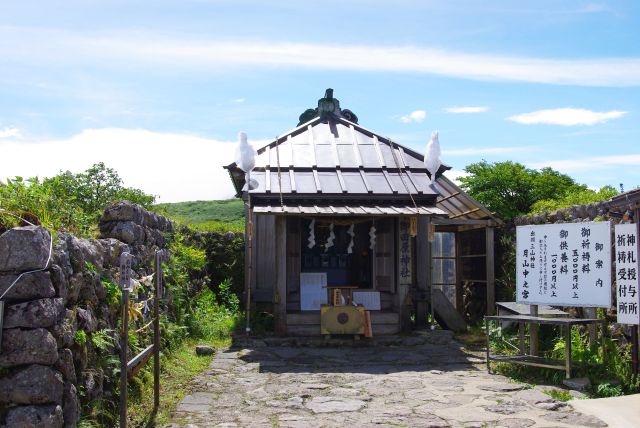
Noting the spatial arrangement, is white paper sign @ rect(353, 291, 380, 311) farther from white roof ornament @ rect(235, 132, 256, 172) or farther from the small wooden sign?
the small wooden sign

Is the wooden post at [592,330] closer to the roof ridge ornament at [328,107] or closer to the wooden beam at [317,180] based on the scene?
the wooden beam at [317,180]

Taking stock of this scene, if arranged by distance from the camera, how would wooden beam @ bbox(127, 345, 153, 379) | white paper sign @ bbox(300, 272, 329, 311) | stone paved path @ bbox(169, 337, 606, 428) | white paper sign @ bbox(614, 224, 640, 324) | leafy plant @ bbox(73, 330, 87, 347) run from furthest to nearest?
white paper sign @ bbox(300, 272, 329, 311)
white paper sign @ bbox(614, 224, 640, 324)
stone paved path @ bbox(169, 337, 606, 428)
wooden beam @ bbox(127, 345, 153, 379)
leafy plant @ bbox(73, 330, 87, 347)

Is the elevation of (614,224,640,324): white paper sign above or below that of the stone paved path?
above

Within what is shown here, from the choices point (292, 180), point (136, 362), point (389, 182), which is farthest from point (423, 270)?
point (136, 362)

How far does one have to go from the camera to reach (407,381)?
9.21 meters

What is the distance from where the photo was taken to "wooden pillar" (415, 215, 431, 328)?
567 inches

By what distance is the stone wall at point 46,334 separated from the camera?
15.3ft

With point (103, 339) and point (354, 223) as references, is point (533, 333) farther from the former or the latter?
point (103, 339)

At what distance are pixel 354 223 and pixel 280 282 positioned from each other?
2.77 meters

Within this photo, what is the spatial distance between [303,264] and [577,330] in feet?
24.0

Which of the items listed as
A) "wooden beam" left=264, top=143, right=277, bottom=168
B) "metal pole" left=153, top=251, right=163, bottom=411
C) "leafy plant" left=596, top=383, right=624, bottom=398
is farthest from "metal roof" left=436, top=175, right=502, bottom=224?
"metal pole" left=153, top=251, right=163, bottom=411

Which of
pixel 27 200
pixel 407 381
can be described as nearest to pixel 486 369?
pixel 407 381

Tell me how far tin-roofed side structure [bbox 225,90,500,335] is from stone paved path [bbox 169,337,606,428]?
2.17 metres

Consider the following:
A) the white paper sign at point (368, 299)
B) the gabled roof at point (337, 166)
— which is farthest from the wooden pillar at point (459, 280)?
the white paper sign at point (368, 299)
